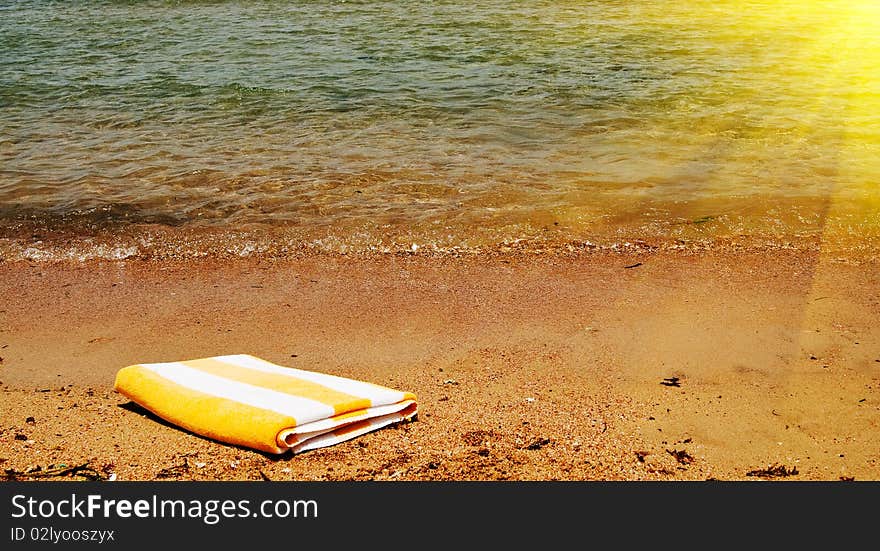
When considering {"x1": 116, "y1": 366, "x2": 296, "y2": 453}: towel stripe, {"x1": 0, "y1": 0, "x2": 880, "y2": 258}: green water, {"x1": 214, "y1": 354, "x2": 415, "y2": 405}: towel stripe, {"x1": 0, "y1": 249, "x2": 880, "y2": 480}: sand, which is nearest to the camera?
{"x1": 116, "y1": 366, "x2": 296, "y2": 453}: towel stripe

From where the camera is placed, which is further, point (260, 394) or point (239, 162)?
point (239, 162)

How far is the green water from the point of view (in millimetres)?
7652

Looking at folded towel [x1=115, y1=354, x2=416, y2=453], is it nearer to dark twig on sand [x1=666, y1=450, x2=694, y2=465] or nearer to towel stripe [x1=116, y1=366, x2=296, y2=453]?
towel stripe [x1=116, y1=366, x2=296, y2=453]

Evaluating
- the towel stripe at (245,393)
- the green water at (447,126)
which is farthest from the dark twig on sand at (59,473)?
the green water at (447,126)

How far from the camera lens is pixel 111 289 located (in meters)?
6.14

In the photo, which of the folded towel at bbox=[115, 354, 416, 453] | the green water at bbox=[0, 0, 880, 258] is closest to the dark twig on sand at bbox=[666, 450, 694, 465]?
the folded towel at bbox=[115, 354, 416, 453]

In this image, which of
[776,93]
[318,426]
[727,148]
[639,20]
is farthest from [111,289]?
[639,20]

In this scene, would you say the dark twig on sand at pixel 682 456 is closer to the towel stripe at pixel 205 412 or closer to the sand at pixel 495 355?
the sand at pixel 495 355

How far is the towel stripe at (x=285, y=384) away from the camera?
3822 millimetres

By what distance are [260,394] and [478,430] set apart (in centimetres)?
102

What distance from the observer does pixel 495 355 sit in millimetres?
4918

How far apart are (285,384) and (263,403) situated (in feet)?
0.86

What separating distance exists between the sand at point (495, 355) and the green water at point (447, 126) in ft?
3.49

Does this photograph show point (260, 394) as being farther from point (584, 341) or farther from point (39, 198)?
point (39, 198)
